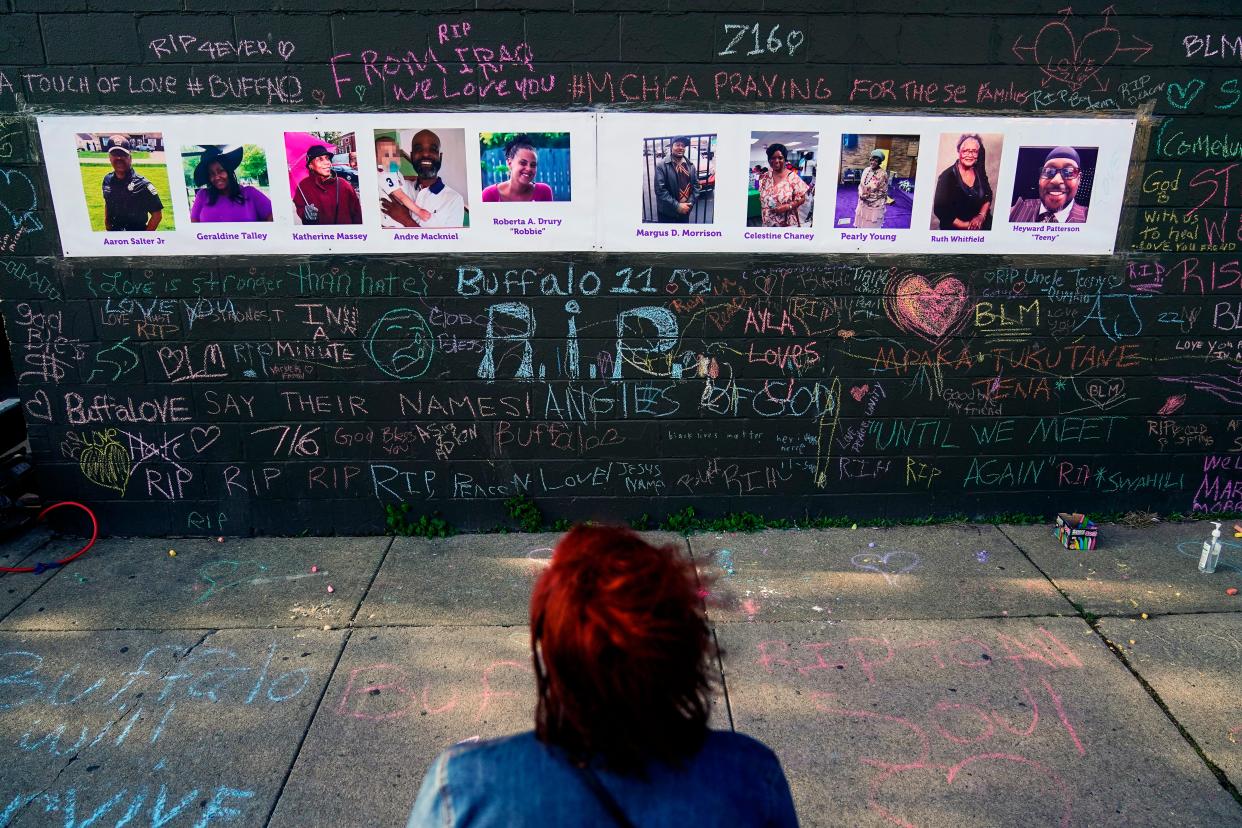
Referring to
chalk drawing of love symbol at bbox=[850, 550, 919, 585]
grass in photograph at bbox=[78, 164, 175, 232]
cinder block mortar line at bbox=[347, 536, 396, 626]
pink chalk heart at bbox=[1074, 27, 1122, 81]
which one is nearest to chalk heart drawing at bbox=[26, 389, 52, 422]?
grass in photograph at bbox=[78, 164, 175, 232]

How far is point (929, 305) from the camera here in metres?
4.74

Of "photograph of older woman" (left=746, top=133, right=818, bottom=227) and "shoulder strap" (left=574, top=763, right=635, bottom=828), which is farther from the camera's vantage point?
"photograph of older woman" (left=746, top=133, right=818, bottom=227)

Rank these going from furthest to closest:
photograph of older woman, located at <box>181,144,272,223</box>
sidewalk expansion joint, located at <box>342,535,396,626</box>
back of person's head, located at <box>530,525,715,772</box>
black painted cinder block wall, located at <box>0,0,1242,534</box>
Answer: photograph of older woman, located at <box>181,144,272,223</box> → black painted cinder block wall, located at <box>0,0,1242,534</box> → sidewalk expansion joint, located at <box>342,535,396,626</box> → back of person's head, located at <box>530,525,715,772</box>

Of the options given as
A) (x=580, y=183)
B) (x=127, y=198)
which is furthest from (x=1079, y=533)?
(x=127, y=198)

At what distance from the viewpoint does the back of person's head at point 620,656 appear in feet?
4.30

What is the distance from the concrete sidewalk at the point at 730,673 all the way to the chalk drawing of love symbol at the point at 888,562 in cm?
2

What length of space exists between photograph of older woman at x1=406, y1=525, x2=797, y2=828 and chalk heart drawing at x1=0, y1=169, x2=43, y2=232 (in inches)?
177

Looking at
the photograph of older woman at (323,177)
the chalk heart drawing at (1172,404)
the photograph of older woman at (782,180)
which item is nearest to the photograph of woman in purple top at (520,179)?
the photograph of older woman at (323,177)

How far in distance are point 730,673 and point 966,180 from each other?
116 inches

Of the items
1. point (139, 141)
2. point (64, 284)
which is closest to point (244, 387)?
point (64, 284)

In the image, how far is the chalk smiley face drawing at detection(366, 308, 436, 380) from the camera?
184 inches

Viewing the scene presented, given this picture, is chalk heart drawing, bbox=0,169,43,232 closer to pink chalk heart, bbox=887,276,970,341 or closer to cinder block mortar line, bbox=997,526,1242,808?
pink chalk heart, bbox=887,276,970,341

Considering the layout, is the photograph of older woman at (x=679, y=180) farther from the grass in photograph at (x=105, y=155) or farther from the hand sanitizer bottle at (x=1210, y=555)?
the hand sanitizer bottle at (x=1210, y=555)

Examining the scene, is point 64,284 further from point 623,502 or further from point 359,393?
point 623,502
